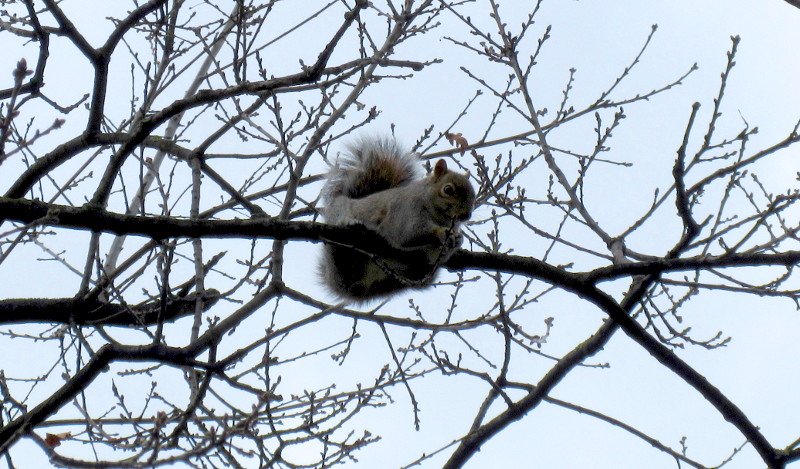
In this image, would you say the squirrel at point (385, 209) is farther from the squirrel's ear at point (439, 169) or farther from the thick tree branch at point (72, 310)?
the thick tree branch at point (72, 310)

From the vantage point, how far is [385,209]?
13.8 feet

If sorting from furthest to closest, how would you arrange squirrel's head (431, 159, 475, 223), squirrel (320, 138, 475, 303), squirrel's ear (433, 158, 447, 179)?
1. squirrel's ear (433, 158, 447, 179)
2. squirrel's head (431, 159, 475, 223)
3. squirrel (320, 138, 475, 303)

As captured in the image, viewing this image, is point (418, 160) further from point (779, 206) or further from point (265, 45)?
point (779, 206)

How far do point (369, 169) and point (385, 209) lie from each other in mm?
541

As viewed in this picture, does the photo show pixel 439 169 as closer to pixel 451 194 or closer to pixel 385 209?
pixel 451 194

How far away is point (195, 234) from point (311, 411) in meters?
0.69

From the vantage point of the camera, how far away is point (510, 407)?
10.8ft

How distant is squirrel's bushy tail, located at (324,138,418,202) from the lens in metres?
4.61

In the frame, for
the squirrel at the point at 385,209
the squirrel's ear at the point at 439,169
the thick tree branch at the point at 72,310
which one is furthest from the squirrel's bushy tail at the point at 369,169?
the thick tree branch at the point at 72,310

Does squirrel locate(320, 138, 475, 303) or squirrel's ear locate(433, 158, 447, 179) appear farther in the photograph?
squirrel's ear locate(433, 158, 447, 179)

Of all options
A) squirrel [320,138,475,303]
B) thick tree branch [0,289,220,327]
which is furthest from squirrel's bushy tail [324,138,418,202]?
thick tree branch [0,289,220,327]

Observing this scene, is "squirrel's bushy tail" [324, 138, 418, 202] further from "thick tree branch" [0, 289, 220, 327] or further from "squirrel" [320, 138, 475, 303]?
"thick tree branch" [0, 289, 220, 327]

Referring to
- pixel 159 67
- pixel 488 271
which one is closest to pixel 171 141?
pixel 159 67

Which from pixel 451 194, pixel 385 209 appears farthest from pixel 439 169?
pixel 385 209
